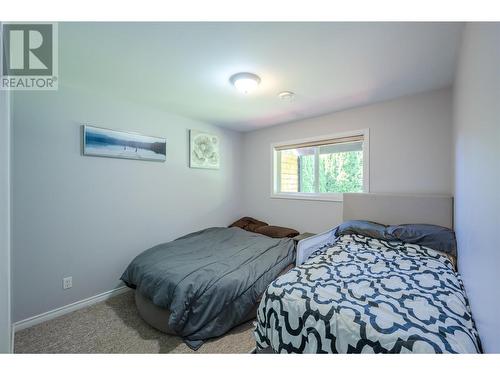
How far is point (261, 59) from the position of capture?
1642 millimetres

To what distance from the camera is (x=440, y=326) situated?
96cm

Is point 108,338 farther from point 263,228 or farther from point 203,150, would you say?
point 203,150

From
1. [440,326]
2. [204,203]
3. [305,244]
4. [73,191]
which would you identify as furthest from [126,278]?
[440,326]

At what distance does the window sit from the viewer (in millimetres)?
2791

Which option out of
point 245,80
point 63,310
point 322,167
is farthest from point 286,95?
point 63,310

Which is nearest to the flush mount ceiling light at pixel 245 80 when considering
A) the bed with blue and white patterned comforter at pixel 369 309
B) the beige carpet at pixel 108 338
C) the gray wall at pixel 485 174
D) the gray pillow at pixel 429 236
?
the gray wall at pixel 485 174

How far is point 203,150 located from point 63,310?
241 centimetres

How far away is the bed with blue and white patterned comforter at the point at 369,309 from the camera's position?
93cm

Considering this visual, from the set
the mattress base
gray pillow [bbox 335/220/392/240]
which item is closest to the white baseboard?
the mattress base

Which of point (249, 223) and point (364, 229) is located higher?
point (364, 229)

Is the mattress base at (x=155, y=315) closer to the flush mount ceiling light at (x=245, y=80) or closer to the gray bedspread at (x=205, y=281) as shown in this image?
the gray bedspread at (x=205, y=281)

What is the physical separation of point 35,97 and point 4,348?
198cm
